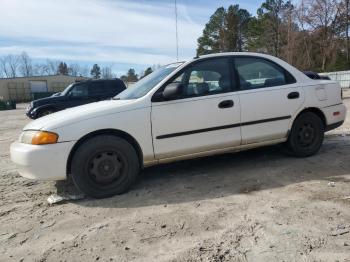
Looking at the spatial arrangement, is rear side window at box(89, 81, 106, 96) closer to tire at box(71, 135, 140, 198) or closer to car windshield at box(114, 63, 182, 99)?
car windshield at box(114, 63, 182, 99)

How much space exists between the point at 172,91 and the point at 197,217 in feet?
5.38

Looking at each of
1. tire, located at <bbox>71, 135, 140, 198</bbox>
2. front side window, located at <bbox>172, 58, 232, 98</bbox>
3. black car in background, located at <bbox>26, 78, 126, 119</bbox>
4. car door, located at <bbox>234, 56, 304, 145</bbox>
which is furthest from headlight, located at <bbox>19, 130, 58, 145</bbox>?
black car in background, located at <bbox>26, 78, 126, 119</bbox>

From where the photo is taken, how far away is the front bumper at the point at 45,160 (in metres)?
4.19

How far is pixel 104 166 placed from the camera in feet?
14.5

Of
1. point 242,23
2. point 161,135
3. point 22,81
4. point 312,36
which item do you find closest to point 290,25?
point 312,36

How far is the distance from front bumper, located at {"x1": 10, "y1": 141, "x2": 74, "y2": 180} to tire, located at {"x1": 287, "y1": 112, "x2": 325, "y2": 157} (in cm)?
325

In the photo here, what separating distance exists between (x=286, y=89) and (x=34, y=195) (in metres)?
3.78

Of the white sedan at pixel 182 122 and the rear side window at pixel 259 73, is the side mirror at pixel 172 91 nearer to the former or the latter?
the white sedan at pixel 182 122

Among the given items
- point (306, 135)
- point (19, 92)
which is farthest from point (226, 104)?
point (19, 92)

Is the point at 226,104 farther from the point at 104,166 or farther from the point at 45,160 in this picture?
the point at 45,160

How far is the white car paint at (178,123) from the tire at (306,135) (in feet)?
0.47

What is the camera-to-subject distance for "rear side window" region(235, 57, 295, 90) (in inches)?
205

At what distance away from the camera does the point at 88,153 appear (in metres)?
4.32

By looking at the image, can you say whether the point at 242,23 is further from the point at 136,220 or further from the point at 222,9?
the point at 136,220
